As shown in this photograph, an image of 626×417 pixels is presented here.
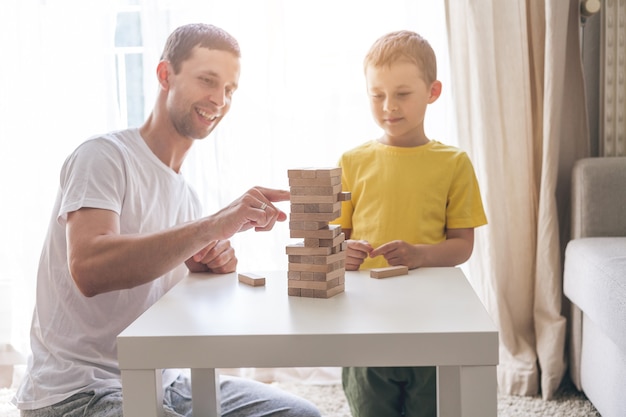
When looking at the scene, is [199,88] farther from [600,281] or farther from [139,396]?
[600,281]

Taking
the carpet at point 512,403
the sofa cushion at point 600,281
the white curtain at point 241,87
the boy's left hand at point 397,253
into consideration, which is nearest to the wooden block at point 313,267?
the boy's left hand at point 397,253

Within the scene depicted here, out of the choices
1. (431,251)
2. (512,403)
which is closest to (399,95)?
(431,251)

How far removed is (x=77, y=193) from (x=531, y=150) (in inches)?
58.8

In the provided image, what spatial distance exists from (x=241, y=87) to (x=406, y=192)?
94cm

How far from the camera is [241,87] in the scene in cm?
253

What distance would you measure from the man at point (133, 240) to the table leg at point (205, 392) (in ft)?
0.21

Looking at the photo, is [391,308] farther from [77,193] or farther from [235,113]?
[235,113]

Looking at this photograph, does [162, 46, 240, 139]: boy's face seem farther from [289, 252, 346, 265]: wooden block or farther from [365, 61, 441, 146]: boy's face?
[289, 252, 346, 265]: wooden block

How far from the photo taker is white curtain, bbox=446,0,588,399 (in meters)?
2.37

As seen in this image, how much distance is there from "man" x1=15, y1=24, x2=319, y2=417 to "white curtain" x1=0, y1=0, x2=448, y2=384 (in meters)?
0.70

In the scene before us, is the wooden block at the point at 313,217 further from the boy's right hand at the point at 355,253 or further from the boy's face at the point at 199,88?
the boy's face at the point at 199,88

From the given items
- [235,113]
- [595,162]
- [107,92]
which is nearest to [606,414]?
[595,162]

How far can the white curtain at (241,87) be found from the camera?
250 centimetres

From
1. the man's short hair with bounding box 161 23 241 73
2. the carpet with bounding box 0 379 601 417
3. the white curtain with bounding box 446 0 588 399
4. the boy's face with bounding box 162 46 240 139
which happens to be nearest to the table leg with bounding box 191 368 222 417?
the boy's face with bounding box 162 46 240 139
